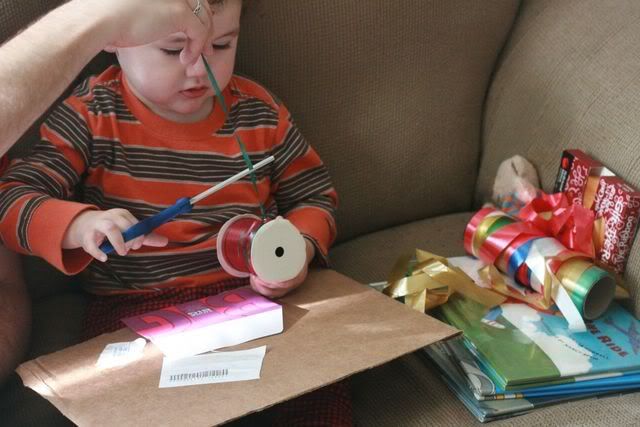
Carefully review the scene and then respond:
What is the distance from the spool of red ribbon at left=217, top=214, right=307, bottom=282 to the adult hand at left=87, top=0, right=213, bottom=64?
0.28 metres

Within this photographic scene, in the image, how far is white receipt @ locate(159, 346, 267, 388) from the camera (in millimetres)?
1003

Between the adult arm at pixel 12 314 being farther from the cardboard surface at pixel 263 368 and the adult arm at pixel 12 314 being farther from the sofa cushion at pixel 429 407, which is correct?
the sofa cushion at pixel 429 407

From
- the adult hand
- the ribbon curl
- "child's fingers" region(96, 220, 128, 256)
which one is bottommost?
the ribbon curl

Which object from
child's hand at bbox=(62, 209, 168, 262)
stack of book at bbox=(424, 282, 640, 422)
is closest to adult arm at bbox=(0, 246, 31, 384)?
child's hand at bbox=(62, 209, 168, 262)

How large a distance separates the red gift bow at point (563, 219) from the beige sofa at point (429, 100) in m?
0.07

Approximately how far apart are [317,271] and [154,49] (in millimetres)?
430

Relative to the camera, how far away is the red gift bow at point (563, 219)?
4.47 feet

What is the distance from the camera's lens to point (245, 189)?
4.42 feet

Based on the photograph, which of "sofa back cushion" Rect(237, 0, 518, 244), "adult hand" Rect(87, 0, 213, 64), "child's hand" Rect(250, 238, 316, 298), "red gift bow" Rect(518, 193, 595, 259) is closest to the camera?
"adult hand" Rect(87, 0, 213, 64)

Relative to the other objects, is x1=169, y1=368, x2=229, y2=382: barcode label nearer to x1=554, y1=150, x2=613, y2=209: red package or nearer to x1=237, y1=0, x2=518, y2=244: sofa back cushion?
x1=237, y1=0, x2=518, y2=244: sofa back cushion

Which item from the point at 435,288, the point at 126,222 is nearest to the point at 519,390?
the point at 435,288

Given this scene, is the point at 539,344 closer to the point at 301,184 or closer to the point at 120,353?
the point at 301,184

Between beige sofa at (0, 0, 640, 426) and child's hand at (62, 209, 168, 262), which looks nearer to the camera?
child's hand at (62, 209, 168, 262)

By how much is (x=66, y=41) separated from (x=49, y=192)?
13.5 inches
